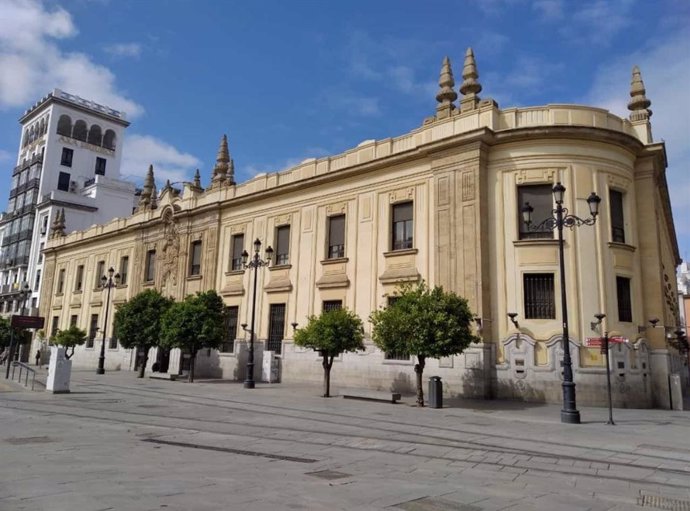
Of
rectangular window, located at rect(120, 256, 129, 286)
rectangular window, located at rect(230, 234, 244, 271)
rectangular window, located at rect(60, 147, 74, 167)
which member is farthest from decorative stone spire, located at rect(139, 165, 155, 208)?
rectangular window, located at rect(60, 147, 74, 167)

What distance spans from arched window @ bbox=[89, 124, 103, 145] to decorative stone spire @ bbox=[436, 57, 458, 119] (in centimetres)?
5074

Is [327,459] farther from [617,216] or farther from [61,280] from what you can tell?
[61,280]

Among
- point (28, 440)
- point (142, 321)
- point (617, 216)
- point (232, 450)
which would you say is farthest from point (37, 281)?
point (232, 450)

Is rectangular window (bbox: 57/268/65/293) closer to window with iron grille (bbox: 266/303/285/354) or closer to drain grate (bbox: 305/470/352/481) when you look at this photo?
window with iron grille (bbox: 266/303/285/354)

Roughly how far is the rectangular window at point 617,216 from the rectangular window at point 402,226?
26.0 feet

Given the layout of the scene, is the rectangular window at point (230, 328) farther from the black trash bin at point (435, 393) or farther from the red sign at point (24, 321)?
the red sign at point (24, 321)

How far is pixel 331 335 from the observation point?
19.8 metres

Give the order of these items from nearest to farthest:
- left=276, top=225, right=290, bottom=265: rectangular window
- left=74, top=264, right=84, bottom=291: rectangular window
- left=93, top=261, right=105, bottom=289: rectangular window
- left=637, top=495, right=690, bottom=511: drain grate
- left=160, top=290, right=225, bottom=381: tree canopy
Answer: left=637, top=495, right=690, bottom=511: drain grate → left=160, top=290, right=225, bottom=381: tree canopy → left=276, top=225, right=290, bottom=265: rectangular window → left=93, top=261, right=105, bottom=289: rectangular window → left=74, top=264, right=84, bottom=291: rectangular window

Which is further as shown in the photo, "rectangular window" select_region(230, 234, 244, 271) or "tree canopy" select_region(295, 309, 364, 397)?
"rectangular window" select_region(230, 234, 244, 271)

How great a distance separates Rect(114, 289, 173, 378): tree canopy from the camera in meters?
29.2

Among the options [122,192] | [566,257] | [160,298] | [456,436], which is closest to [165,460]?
[456,436]

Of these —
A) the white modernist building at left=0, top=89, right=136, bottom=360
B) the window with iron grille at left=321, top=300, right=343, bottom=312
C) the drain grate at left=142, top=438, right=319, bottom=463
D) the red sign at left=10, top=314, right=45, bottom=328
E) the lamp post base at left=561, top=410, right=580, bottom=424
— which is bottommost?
the drain grate at left=142, top=438, right=319, bottom=463

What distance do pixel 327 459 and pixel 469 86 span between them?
60.7 ft

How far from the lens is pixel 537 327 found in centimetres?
1972
